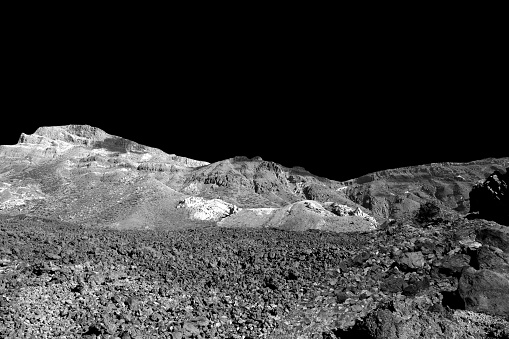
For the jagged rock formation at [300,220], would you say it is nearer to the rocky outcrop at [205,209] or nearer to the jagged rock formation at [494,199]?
the rocky outcrop at [205,209]

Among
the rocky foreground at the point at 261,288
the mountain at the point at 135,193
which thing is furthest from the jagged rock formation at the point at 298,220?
the rocky foreground at the point at 261,288

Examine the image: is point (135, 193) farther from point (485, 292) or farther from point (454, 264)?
point (485, 292)

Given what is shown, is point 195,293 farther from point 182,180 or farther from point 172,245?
point 182,180

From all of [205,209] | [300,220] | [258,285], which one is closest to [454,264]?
[258,285]

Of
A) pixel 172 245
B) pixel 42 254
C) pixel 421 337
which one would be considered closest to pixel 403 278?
pixel 421 337

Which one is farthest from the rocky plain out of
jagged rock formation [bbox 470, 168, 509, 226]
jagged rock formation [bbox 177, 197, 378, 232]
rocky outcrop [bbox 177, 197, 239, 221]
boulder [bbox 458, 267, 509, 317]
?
rocky outcrop [bbox 177, 197, 239, 221]
